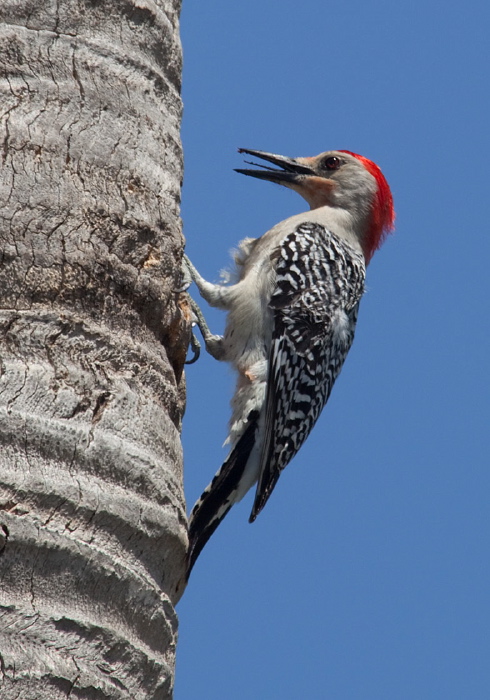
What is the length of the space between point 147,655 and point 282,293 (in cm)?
307

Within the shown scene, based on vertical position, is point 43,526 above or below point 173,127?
below

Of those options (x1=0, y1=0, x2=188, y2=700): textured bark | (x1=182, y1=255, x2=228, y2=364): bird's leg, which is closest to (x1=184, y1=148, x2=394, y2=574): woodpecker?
(x1=182, y1=255, x2=228, y2=364): bird's leg

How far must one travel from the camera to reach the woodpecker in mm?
4977

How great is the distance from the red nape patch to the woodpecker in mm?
102

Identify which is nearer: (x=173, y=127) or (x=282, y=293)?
(x=173, y=127)

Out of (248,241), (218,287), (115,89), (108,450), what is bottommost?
(108,450)

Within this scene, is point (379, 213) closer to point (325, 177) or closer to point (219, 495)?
point (325, 177)

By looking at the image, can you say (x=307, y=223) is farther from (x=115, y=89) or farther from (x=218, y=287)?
(x=115, y=89)

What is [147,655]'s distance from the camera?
276 centimetres

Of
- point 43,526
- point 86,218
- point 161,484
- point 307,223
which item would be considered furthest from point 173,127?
point 307,223

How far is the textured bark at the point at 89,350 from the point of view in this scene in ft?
8.39

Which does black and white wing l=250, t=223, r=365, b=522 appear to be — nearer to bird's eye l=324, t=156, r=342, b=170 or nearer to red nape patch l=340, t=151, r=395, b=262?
red nape patch l=340, t=151, r=395, b=262

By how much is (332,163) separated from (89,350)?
162 inches

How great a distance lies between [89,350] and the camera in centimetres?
304
